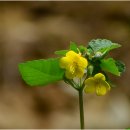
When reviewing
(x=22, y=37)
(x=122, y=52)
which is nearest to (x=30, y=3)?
(x=22, y=37)

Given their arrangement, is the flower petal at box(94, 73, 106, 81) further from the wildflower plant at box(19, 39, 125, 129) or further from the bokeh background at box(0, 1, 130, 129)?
the bokeh background at box(0, 1, 130, 129)

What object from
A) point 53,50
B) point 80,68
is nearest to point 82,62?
point 80,68

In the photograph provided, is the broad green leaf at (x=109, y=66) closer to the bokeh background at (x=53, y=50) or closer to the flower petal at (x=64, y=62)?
the flower petal at (x=64, y=62)

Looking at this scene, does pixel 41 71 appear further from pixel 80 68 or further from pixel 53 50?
pixel 53 50

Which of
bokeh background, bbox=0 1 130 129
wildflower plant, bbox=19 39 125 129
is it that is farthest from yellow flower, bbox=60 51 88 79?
bokeh background, bbox=0 1 130 129

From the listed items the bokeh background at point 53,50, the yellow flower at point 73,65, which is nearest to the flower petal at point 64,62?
the yellow flower at point 73,65

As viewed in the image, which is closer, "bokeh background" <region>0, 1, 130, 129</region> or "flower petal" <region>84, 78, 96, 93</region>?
"flower petal" <region>84, 78, 96, 93</region>

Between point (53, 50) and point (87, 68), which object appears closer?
point (87, 68)
